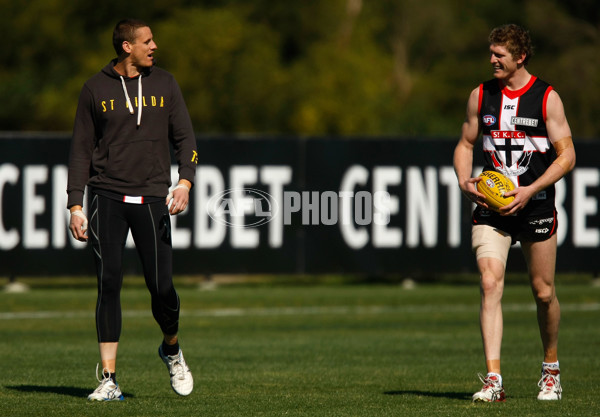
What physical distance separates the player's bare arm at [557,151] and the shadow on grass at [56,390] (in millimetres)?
3113

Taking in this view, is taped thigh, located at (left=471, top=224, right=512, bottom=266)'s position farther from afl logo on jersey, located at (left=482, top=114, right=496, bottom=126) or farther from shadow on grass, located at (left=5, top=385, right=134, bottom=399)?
shadow on grass, located at (left=5, top=385, right=134, bottom=399)

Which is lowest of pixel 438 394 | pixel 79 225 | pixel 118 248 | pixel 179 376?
pixel 438 394

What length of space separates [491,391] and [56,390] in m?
3.16

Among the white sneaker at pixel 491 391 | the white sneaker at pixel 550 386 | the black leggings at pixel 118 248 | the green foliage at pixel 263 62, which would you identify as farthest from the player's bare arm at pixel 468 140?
the green foliage at pixel 263 62

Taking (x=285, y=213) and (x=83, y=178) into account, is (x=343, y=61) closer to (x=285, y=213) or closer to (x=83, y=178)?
(x=285, y=213)

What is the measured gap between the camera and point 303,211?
20734mm

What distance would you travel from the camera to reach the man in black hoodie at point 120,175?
315 inches

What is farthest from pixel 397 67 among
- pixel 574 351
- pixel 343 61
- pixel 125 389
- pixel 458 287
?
pixel 125 389

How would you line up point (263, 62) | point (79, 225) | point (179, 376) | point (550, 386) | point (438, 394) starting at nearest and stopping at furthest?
point (79, 225) < point (179, 376) < point (550, 386) < point (438, 394) < point (263, 62)

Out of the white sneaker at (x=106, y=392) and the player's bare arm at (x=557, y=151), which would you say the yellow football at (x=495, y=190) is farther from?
the white sneaker at (x=106, y=392)

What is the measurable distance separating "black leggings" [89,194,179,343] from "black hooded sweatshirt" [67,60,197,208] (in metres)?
0.12

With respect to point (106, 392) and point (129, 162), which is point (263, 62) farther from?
point (106, 392)

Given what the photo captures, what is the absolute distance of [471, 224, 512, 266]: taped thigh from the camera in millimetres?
8086
